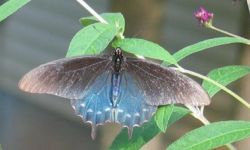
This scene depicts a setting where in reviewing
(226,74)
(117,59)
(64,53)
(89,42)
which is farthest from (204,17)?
(64,53)

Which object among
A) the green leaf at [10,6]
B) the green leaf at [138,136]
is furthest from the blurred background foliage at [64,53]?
the green leaf at [10,6]

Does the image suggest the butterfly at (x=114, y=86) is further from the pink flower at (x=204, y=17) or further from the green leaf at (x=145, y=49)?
the pink flower at (x=204, y=17)

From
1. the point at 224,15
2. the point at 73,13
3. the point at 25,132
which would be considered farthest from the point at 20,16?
the point at 224,15

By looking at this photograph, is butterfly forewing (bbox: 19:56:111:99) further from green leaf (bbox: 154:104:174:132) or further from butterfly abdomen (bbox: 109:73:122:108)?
green leaf (bbox: 154:104:174:132)

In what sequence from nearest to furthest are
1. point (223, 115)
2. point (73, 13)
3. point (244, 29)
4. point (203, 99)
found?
point (203, 99), point (244, 29), point (223, 115), point (73, 13)

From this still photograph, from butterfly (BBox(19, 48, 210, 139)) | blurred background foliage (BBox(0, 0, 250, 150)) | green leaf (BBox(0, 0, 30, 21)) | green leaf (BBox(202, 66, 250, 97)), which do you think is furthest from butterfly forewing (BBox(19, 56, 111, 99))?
blurred background foliage (BBox(0, 0, 250, 150))

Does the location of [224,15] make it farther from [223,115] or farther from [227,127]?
[227,127]

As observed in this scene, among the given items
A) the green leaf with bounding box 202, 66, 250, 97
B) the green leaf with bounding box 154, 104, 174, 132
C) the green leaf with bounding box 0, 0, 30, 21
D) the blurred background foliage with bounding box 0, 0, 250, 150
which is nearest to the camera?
the green leaf with bounding box 154, 104, 174, 132
